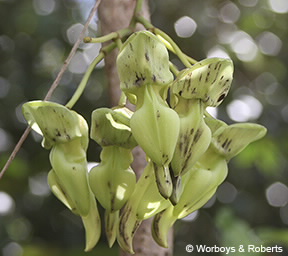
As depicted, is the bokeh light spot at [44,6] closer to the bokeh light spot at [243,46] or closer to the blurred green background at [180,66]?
the blurred green background at [180,66]

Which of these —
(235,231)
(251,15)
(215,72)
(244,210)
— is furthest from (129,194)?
(251,15)

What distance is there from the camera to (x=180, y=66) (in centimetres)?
244

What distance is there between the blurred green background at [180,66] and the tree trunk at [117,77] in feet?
3.03

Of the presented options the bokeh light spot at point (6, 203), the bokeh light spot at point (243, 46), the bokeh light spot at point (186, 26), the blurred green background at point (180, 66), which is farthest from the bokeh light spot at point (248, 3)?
the bokeh light spot at point (6, 203)

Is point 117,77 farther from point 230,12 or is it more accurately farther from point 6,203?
point 230,12

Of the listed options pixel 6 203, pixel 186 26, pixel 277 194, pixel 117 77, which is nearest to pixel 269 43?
pixel 186 26

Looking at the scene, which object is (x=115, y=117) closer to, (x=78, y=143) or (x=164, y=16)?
(x=78, y=143)

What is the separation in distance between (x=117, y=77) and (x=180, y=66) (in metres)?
1.02

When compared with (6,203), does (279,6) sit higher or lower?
higher

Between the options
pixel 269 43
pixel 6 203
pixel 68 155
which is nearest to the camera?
pixel 68 155

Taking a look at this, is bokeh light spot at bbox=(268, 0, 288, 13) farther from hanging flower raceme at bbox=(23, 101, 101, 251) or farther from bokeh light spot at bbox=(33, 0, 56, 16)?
hanging flower raceme at bbox=(23, 101, 101, 251)

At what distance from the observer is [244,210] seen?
8.20ft

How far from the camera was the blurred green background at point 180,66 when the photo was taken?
7.85ft

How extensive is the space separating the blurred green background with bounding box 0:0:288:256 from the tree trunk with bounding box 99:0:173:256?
36.3 inches
